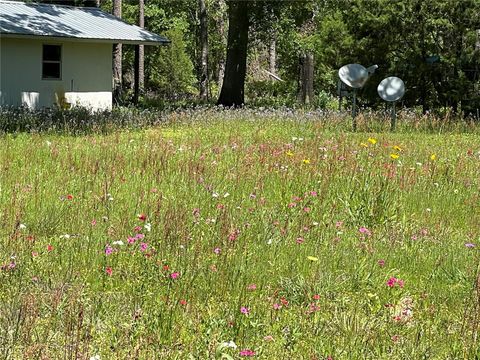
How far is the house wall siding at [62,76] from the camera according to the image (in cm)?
2241

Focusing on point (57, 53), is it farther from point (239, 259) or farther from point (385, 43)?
point (239, 259)

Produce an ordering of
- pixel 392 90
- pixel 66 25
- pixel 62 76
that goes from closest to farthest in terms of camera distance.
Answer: pixel 392 90 < pixel 66 25 < pixel 62 76

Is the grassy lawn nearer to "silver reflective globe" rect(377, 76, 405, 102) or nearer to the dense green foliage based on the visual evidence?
"silver reflective globe" rect(377, 76, 405, 102)

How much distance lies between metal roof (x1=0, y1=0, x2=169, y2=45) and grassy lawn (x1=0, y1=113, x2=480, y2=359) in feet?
46.1

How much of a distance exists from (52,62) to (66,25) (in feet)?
4.37

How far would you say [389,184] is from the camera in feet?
24.5

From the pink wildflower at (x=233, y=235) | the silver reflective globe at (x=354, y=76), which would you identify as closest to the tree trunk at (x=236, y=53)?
the silver reflective globe at (x=354, y=76)

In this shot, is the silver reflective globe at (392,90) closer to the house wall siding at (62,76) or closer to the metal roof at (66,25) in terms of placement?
the house wall siding at (62,76)

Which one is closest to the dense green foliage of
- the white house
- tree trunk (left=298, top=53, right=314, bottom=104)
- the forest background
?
the forest background

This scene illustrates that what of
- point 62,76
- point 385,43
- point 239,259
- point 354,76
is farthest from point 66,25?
point 239,259

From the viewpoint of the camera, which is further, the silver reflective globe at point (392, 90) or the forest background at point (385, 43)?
the forest background at point (385, 43)

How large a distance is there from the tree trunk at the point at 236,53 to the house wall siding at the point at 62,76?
14.1 feet

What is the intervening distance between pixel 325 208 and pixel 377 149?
4.06 metres

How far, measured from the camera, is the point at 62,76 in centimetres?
2398
